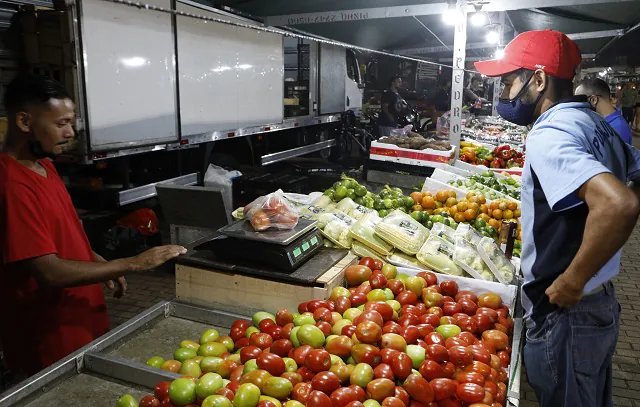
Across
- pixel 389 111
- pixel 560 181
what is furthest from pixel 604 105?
pixel 389 111

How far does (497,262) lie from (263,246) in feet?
5.15

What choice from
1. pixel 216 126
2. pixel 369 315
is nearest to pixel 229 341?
pixel 369 315

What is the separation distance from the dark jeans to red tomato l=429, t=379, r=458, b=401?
0.45 metres

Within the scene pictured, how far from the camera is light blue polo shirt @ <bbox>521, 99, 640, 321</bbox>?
1.85 metres

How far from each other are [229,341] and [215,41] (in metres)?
6.57

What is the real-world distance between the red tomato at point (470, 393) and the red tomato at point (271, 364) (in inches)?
27.9

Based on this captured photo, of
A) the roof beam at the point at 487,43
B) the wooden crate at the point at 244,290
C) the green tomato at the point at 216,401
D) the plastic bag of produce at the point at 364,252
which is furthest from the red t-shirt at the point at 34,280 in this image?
the roof beam at the point at 487,43

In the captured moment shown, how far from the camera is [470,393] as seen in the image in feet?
6.36

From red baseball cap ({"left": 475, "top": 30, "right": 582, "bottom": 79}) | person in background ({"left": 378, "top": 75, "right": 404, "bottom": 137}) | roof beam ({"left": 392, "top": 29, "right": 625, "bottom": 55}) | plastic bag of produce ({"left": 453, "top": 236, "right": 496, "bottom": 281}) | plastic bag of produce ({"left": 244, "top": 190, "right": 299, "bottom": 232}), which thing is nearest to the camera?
red baseball cap ({"left": 475, "top": 30, "right": 582, "bottom": 79})

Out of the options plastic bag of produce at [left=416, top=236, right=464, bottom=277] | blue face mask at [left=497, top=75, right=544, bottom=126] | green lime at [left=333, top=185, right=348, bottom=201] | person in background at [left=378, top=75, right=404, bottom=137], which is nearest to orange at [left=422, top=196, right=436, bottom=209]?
green lime at [left=333, top=185, right=348, bottom=201]

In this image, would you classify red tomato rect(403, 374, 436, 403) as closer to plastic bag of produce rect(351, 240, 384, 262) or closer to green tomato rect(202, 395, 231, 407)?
green tomato rect(202, 395, 231, 407)

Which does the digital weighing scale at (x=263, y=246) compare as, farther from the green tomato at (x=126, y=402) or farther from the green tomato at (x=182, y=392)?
the green tomato at (x=126, y=402)

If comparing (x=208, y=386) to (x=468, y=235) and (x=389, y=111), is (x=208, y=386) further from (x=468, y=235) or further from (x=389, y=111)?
(x=389, y=111)

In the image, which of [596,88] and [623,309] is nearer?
[596,88]
